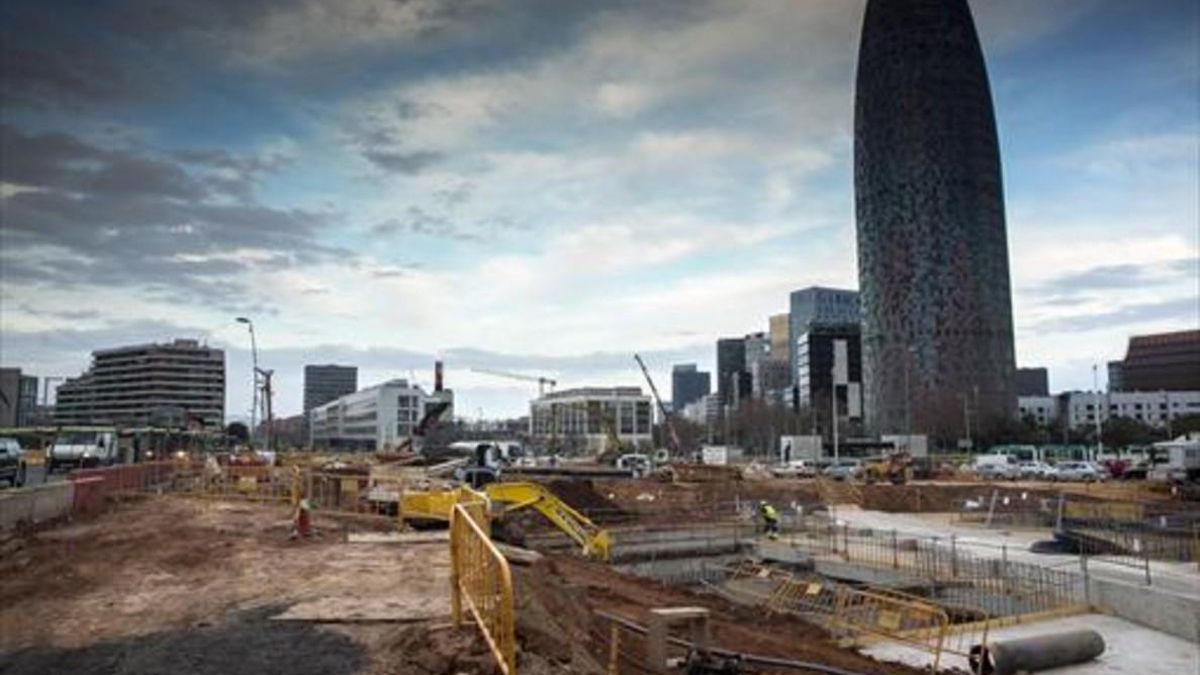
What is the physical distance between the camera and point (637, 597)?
67.1 ft

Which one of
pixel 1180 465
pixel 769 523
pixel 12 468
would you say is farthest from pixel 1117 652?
pixel 1180 465

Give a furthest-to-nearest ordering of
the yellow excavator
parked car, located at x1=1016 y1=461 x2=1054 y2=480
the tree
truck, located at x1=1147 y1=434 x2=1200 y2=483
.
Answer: the tree → parked car, located at x1=1016 y1=461 x2=1054 y2=480 → truck, located at x1=1147 y1=434 x2=1200 y2=483 → the yellow excavator

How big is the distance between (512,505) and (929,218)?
16885 cm

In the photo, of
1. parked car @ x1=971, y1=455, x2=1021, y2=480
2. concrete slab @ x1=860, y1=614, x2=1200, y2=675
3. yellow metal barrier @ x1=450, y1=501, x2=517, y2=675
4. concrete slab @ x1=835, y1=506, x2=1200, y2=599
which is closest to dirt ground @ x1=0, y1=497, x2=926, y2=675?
yellow metal barrier @ x1=450, y1=501, x2=517, y2=675

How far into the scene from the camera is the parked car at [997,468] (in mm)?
72812

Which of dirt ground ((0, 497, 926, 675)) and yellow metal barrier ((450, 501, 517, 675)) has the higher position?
yellow metal barrier ((450, 501, 517, 675))

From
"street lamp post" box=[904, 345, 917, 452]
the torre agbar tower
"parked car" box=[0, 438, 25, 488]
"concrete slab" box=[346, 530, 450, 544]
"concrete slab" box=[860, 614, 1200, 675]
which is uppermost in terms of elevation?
the torre agbar tower

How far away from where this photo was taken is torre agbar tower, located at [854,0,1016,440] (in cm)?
17750

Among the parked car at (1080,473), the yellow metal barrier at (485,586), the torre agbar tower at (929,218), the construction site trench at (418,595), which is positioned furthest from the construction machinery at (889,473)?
the torre agbar tower at (929,218)

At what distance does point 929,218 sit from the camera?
7141 inches

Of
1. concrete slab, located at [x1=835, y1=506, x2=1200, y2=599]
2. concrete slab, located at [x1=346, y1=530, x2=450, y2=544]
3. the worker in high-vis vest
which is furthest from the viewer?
the worker in high-vis vest

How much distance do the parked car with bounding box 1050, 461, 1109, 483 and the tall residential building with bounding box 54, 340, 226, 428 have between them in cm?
12744

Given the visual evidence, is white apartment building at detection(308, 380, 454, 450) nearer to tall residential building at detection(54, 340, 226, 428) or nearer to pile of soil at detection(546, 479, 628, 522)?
tall residential building at detection(54, 340, 226, 428)

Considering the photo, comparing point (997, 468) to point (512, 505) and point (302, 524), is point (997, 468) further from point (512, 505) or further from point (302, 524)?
point (302, 524)
